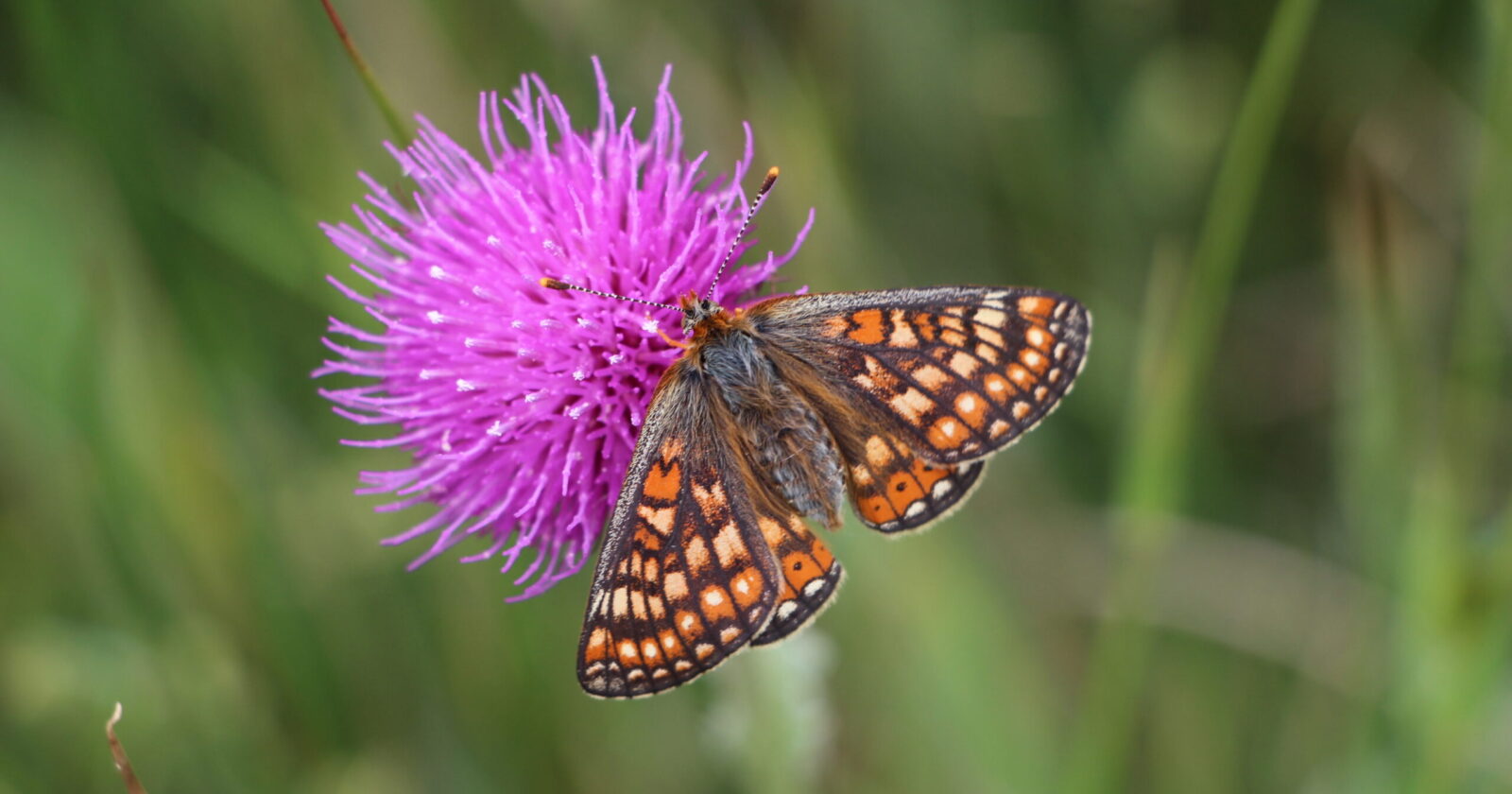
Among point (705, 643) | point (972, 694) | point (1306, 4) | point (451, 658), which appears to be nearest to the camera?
point (705, 643)

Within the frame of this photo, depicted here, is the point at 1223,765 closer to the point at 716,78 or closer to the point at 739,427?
the point at 739,427

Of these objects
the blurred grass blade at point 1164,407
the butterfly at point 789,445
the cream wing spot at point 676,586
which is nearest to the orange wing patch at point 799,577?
the butterfly at point 789,445

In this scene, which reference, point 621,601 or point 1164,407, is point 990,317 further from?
point 621,601

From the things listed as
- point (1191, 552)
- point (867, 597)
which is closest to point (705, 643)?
point (867, 597)

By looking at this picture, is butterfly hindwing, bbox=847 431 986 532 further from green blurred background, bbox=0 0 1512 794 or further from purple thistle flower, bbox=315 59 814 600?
green blurred background, bbox=0 0 1512 794

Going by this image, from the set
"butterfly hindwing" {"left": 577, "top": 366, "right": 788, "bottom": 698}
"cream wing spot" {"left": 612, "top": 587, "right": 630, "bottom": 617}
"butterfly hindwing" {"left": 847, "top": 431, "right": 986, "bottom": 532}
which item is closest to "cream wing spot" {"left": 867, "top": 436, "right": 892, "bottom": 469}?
"butterfly hindwing" {"left": 847, "top": 431, "right": 986, "bottom": 532}

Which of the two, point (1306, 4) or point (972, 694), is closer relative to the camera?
point (1306, 4)

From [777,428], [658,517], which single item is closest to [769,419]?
[777,428]
